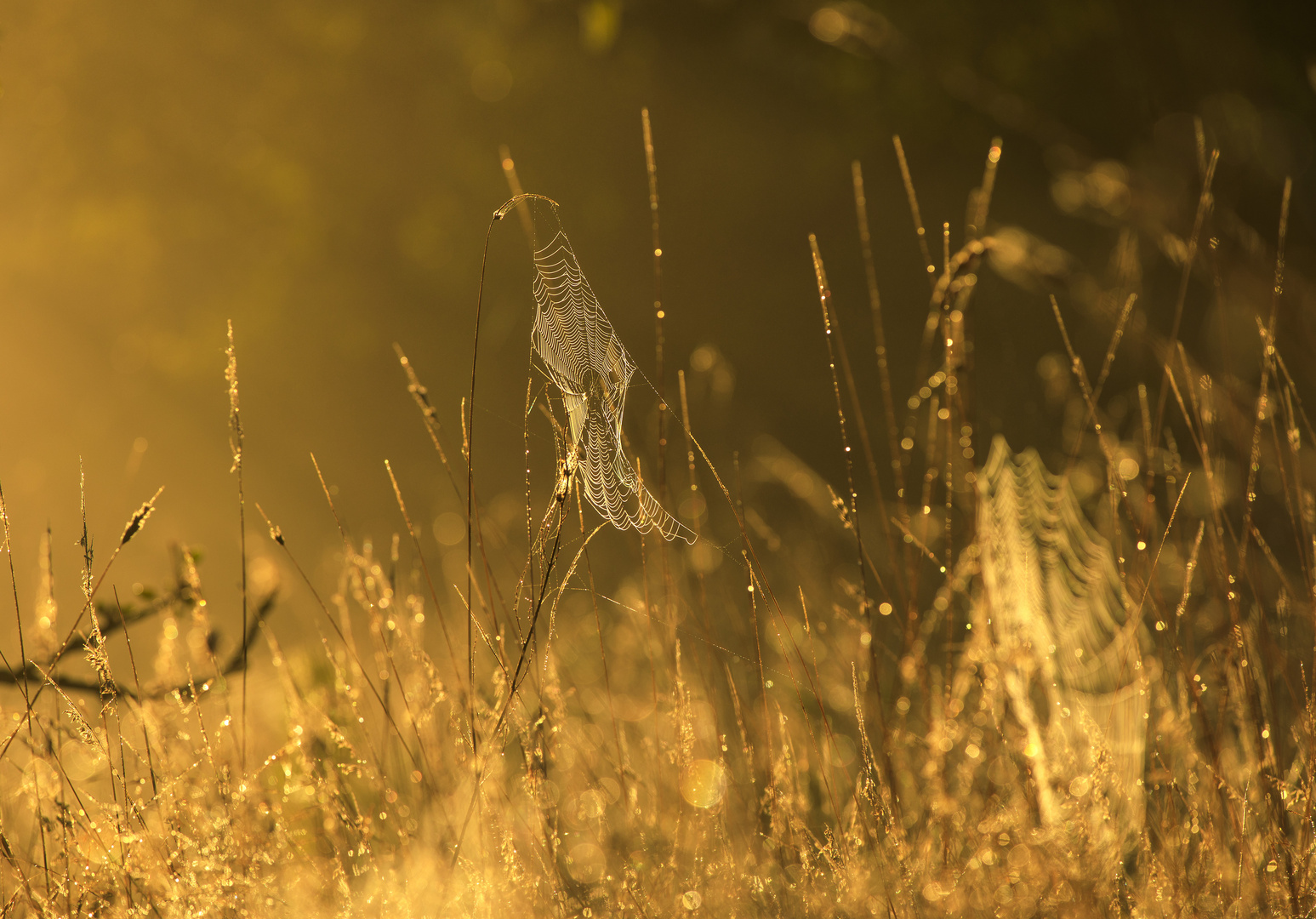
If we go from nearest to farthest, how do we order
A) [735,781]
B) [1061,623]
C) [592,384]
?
[735,781]
[592,384]
[1061,623]

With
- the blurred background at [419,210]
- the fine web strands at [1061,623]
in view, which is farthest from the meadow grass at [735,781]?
the blurred background at [419,210]

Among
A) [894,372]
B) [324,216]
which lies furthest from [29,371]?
[894,372]

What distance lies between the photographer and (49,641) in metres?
1.10

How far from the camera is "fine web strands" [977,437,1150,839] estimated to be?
1.07 meters

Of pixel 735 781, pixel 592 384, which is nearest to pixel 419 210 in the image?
pixel 592 384

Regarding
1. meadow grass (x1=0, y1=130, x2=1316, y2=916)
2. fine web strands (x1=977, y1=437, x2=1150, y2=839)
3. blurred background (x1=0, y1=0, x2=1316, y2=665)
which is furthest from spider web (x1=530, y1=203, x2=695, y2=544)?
blurred background (x1=0, y1=0, x2=1316, y2=665)

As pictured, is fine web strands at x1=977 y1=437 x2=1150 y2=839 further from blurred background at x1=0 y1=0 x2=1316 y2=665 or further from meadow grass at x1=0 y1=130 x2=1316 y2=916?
blurred background at x1=0 y1=0 x2=1316 y2=665

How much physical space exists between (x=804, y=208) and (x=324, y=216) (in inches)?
95.4

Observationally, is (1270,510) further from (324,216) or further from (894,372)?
(324,216)

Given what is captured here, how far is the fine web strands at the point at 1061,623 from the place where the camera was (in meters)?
1.07

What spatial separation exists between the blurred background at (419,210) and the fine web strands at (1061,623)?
96 centimetres

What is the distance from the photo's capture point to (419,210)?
428 centimetres

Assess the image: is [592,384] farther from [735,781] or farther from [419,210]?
[419,210]

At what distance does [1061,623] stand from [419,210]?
339 cm
